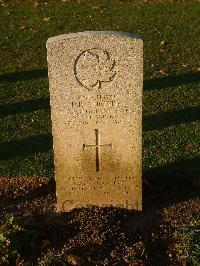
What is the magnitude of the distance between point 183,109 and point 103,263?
3.63m

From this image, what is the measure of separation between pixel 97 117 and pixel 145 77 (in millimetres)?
4125

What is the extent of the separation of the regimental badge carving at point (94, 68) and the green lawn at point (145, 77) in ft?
6.14

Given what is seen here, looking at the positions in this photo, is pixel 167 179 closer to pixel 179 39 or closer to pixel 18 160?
pixel 18 160

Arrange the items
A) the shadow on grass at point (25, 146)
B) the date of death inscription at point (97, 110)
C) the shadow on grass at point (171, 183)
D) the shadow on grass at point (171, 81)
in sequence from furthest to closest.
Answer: the shadow on grass at point (171, 81)
the shadow on grass at point (25, 146)
the shadow on grass at point (171, 183)
the date of death inscription at point (97, 110)

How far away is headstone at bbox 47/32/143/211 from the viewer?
4734mm

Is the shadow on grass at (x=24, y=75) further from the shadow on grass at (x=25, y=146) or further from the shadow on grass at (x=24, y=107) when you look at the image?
the shadow on grass at (x=25, y=146)

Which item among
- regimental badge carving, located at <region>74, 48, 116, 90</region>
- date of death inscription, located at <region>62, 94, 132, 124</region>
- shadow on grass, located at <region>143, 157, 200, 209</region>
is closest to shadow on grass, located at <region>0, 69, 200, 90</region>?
shadow on grass, located at <region>143, 157, 200, 209</region>

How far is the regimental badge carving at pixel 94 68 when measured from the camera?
4.74 meters

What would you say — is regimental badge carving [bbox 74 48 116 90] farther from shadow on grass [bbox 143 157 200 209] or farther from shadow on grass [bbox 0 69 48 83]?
shadow on grass [bbox 0 69 48 83]

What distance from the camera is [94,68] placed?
15.8ft

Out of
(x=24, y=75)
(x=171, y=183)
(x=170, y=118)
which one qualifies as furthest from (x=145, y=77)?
(x=171, y=183)

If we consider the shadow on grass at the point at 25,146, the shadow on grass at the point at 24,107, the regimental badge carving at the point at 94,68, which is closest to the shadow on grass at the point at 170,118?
the shadow on grass at the point at 25,146

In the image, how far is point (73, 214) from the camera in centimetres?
549

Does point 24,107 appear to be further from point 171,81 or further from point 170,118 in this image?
point 171,81
